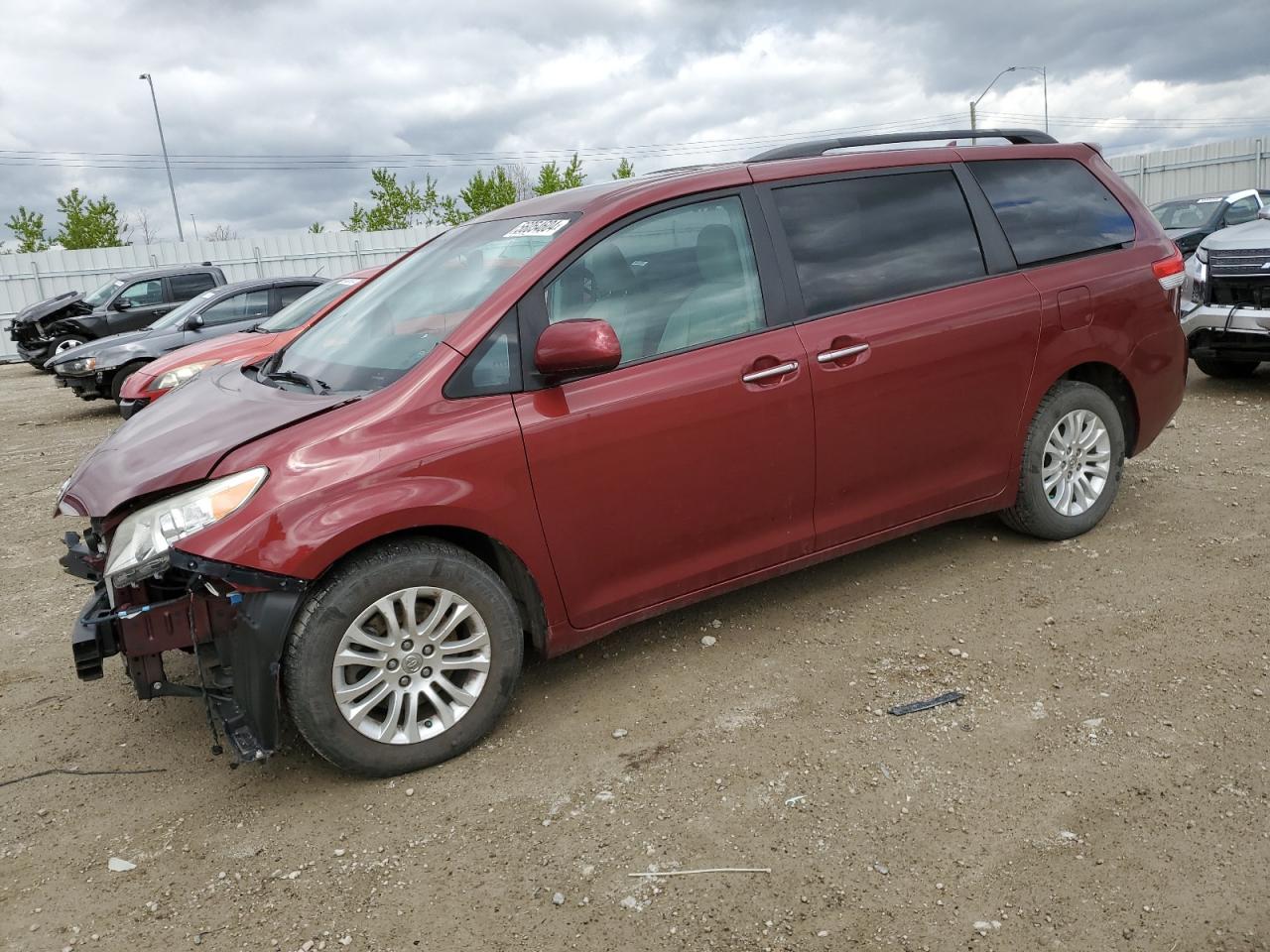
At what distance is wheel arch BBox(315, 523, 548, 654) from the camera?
338 cm

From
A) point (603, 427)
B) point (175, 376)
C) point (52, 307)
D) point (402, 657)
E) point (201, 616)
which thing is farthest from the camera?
point (52, 307)

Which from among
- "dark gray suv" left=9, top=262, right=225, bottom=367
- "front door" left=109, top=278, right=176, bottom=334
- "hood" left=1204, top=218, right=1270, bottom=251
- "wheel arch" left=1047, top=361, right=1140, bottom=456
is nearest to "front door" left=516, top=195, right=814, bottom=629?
"wheel arch" left=1047, top=361, right=1140, bottom=456

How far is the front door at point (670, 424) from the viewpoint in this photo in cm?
348

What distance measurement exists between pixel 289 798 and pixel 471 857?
0.77 meters

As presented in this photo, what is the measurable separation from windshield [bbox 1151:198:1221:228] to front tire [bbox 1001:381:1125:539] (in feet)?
34.8

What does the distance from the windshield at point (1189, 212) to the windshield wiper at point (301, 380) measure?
13431 millimetres

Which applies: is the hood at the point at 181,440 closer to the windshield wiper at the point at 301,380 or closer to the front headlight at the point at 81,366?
the windshield wiper at the point at 301,380

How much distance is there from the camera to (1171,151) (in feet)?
91.1

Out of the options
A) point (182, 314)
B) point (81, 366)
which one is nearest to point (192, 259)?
point (182, 314)

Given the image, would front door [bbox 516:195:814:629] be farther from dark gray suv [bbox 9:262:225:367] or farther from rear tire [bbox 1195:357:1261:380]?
dark gray suv [bbox 9:262:225:367]

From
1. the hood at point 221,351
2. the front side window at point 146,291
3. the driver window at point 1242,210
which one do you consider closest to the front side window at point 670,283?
the hood at point 221,351

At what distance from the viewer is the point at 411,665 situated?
3.25 metres

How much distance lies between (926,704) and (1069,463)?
1.85 metres

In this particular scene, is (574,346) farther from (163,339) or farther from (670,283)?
(163,339)
